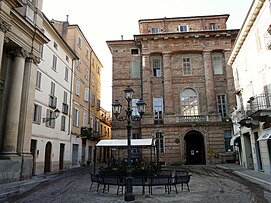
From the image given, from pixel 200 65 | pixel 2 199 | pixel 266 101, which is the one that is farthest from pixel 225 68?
pixel 2 199

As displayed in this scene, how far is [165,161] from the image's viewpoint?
26609 millimetres

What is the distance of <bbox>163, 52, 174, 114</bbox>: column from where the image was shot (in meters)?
28.0

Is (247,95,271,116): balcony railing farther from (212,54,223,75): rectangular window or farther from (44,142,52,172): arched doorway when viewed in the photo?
(44,142,52,172): arched doorway

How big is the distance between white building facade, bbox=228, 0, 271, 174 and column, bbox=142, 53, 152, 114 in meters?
10.9

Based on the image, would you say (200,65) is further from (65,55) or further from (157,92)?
(65,55)

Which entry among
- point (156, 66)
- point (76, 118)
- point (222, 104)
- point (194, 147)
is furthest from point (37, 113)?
point (222, 104)

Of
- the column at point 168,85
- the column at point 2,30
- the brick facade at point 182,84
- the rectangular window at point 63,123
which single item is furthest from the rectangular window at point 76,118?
the column at point 2,30

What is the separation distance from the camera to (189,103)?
28.6 metres

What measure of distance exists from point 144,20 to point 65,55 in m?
13.3

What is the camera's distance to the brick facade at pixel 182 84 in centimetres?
2698

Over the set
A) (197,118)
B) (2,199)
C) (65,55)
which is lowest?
(2,199)

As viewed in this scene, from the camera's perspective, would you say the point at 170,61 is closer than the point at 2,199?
No

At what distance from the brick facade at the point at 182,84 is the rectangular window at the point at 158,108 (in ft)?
0.67

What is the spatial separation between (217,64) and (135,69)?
10189mm
